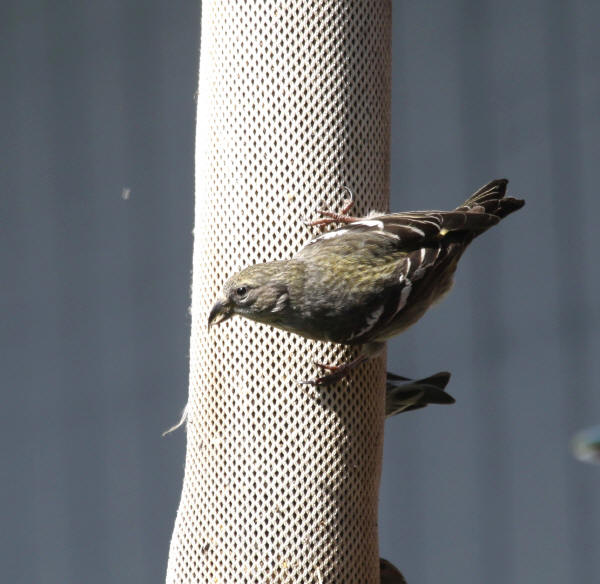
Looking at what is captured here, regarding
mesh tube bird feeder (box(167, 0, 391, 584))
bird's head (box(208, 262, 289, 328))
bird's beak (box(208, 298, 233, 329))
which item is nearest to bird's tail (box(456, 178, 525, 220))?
mesh tube bird feeder (box(167, 0, 391, 584))

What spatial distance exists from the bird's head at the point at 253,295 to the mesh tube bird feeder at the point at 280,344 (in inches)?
15.7

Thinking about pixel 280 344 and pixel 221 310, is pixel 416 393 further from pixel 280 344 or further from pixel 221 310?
pixel 221 310

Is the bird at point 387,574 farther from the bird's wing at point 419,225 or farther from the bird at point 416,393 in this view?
the bird's wing at point 419,225

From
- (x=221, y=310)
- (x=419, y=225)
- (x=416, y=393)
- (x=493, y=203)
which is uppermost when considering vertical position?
(x=493, y=203)

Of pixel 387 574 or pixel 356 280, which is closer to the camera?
pixel 356 280

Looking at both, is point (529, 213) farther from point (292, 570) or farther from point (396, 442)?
point (292, 570)

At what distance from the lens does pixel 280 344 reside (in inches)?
154

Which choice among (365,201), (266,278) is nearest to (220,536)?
(266,278)

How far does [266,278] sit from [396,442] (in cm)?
375

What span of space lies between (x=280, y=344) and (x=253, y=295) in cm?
48

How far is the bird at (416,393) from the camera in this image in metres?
4.41

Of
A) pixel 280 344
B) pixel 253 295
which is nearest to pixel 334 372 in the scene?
pixel 280 344

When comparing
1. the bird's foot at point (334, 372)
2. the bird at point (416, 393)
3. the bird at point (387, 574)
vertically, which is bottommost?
the bird at point (387, 574)

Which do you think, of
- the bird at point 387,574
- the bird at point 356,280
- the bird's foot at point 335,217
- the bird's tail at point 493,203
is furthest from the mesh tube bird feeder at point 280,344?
the bird at point 387,574
